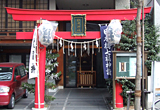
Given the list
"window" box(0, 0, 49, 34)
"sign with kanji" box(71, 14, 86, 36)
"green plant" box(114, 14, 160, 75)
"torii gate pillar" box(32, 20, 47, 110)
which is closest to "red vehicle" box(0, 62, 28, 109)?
"torii gate pillar" box(32, 20, 47, 110)

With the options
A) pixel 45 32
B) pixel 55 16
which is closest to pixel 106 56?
pixel 45 32

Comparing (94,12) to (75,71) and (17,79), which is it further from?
(75,71)

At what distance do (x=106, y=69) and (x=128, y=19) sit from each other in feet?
8.18

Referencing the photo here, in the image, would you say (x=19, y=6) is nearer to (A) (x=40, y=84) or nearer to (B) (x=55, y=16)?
(B) (x=55, y=16)

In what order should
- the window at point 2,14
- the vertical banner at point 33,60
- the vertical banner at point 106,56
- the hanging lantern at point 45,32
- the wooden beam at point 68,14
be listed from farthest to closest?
the window at point 2,14
the wooden beam at point 68,14
the vertical banner at point 106,56
the vertical banner at point 33,60
the hanging lantern at point 45,32

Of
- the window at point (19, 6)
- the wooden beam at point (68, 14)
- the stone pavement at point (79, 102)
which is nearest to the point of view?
the wooden beam at point (68, 14)

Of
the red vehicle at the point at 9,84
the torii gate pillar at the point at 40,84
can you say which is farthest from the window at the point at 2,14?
the torii gate pillar at the point at 40,84

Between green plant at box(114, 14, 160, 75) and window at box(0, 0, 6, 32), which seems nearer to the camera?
green plant at box(114, 14, 160, 75)

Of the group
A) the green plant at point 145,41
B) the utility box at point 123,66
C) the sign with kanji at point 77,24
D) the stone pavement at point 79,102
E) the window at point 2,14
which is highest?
the window at point 2,14

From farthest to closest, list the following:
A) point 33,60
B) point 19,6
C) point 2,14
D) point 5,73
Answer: point 2,14, point 19,6, point 5,73, point 33,60

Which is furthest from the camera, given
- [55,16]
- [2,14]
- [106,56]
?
→ [2,14]

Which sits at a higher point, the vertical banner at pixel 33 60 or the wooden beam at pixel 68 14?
the wooden beam at pixel 68 14

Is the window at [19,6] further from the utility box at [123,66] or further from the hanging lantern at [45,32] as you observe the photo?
the utility box at [123,66]

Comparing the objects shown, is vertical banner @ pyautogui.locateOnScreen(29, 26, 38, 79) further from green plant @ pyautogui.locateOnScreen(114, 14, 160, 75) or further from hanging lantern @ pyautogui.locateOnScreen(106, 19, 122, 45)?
green plant @ pyautogui.locateOnScreen(114, 14, 160, 75)
